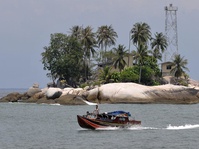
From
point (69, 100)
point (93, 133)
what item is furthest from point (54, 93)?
point (93, 133)

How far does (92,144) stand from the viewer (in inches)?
1716

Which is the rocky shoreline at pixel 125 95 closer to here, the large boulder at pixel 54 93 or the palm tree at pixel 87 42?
the large boulder at pixel 54 93

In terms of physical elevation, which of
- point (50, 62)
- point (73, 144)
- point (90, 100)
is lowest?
point (73, 144)

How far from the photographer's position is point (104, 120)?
5219cm

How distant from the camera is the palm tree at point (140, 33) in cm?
11612

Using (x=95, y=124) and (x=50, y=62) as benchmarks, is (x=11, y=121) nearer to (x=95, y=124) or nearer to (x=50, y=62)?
(x=95, y=124)

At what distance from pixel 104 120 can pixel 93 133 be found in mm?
2190

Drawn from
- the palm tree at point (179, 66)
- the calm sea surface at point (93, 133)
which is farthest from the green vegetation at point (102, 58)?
the calm sea surface at point (93, 133)

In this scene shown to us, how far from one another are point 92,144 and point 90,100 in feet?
154

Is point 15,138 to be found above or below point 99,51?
below

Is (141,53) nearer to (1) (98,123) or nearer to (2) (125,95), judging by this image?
(2) (125,95)

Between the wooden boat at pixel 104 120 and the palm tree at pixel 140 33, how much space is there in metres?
63.6

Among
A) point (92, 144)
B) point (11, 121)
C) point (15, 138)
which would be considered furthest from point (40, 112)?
point (92, 144)

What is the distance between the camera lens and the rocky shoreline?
8906 cm
